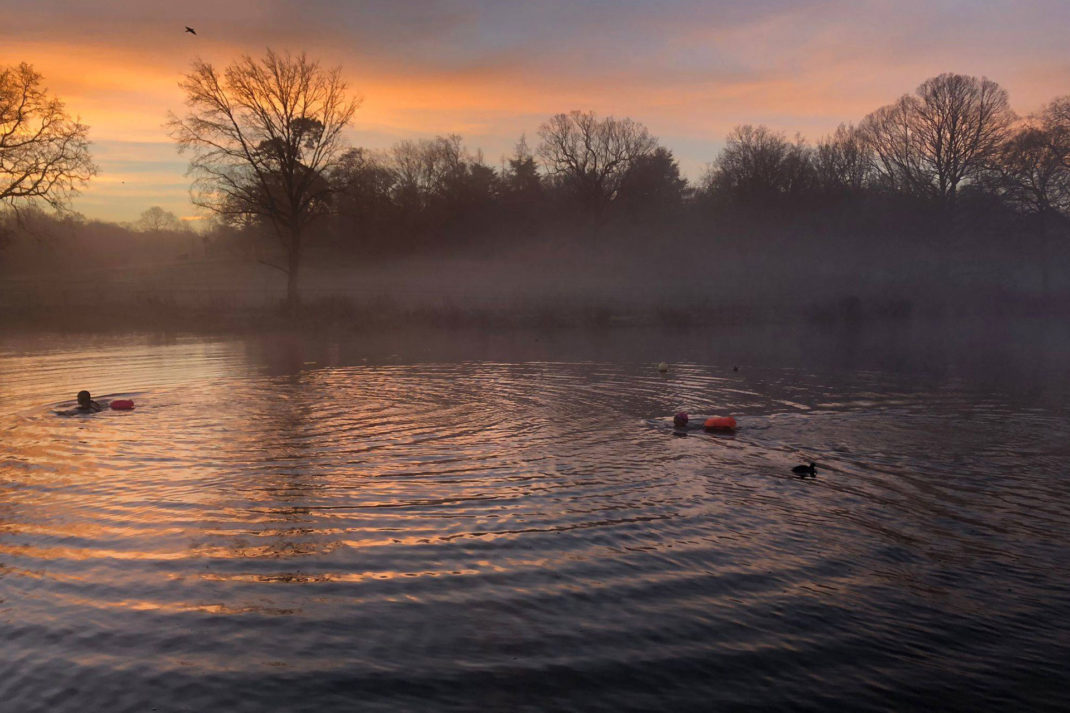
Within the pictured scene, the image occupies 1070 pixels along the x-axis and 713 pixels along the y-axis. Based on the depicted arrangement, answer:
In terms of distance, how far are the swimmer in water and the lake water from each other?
608 millimetres

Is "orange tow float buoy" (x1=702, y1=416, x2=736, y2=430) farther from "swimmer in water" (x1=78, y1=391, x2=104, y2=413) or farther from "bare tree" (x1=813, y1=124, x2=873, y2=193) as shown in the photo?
"bare tree" (x1=813, y1=124, x2=873, y2=193)

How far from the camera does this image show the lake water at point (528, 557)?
18.4ft

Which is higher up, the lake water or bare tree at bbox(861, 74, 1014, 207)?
bare tree at bbox(861, 74, 1014, 207)

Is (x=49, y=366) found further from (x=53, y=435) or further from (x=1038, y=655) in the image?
(x=1038, y=655)

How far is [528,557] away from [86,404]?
1265 centimetres

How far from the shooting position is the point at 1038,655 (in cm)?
604

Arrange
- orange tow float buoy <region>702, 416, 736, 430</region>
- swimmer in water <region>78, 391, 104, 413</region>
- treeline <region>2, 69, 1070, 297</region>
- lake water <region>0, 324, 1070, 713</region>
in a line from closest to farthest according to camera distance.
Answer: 1. lake water <region>0, 324, 1070, 713</region>
2. orange tow float buoy <region>702, 416, 736, 430</region>
3. swimmer in water <region>78, 391, 104, 413</region>
4. treeline <region>2, 69, 1070, 297</region>

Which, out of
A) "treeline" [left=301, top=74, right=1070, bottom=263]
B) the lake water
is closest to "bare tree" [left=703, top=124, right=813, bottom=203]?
"treeline" [left=301, top=74, right=1070, bottom=263]

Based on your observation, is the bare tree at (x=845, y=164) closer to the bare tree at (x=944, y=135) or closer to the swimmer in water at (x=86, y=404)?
the bare tree at (x=944, y=135)

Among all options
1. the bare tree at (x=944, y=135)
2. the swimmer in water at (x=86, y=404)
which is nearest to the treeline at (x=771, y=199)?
the bare tree at (x=944, y=135)

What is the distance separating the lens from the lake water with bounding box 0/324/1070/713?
5.62 meters

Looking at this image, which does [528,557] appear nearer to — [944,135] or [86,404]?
[86,404]

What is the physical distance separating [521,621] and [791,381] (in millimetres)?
17491

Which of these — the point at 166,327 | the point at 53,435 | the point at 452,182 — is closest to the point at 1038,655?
the point at 53,435
